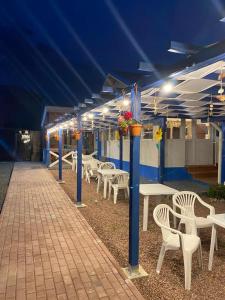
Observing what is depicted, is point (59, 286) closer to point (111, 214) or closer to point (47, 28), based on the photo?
point (111, 214)

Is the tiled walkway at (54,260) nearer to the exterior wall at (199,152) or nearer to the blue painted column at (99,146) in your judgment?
the exterior wall at (199,152)

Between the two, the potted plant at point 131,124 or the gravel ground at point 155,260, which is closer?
the gravel ground at point 155,260

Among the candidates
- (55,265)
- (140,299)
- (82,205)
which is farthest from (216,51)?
(82,205)

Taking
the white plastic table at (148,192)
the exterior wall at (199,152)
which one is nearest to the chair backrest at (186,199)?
the white plastic table at (148,192)

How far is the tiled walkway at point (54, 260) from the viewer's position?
10.1ft

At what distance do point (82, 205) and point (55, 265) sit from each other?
3.53 meters

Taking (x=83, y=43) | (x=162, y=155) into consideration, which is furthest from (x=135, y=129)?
(x=83, y=43)

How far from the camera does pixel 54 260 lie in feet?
12.7

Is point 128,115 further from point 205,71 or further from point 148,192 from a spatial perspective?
point 148,192

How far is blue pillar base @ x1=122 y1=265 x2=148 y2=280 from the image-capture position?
3.46 metres

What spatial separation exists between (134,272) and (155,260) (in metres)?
0.57

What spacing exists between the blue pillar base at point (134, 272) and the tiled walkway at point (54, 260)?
117 millimetres

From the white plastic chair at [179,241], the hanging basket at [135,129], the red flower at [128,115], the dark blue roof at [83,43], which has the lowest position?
the white plastic chair at [179,241]

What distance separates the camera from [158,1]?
10.9 meters
